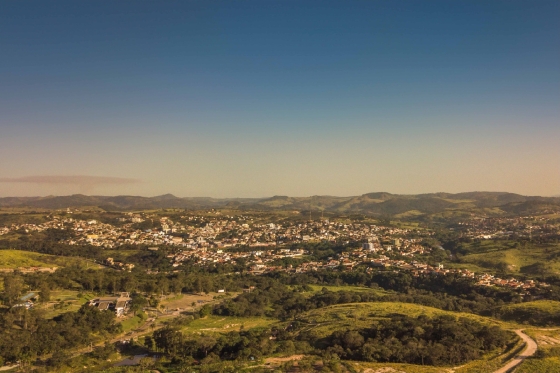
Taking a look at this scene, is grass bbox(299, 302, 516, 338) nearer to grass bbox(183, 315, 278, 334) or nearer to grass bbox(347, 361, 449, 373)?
→ grass bbox(183, 315, 278, 334)

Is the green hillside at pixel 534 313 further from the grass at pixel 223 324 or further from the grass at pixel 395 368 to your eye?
the grass at pixel 223 324

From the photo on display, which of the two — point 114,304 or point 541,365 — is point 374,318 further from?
point 114,304

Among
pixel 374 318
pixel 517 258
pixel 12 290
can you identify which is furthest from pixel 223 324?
pixel 517 258

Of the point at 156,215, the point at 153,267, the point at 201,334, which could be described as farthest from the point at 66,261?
the point at 156,215

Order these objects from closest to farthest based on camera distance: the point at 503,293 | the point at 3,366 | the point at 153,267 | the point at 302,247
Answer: the point at 3,366 → the point at 503,293 → the point at 153,267 → the point at 302,247

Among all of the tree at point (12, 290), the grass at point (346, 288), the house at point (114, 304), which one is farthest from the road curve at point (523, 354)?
the tree at point (12, 290)

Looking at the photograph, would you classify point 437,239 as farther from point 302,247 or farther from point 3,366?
point 3,366
